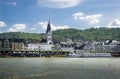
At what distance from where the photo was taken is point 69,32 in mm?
112625

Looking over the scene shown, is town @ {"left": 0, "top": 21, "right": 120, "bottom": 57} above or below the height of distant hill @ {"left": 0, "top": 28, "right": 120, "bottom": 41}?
below

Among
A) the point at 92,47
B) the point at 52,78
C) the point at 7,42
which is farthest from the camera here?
the point at 92,47

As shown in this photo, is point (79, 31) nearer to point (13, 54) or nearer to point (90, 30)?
point (90, 30)

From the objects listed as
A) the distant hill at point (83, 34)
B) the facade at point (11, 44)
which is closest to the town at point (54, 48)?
the facade at point (11, 44)

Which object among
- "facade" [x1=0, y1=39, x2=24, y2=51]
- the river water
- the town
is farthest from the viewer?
"facade" [x1=0, y1=39, x2=24, y2=51]

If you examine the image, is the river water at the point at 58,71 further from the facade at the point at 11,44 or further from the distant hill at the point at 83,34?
the distant hill at the point at 83,34

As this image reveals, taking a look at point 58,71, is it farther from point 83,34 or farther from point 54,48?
point 83,34

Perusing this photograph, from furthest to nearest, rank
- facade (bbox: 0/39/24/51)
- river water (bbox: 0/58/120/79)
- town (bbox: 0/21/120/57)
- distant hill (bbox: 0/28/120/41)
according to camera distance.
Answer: distant hill (bbox: 0/28/120/41) → facade (bbox: 0/39/24/51) → town (bbox: 0/21/120/57) → river water (bbox: 0/58/120/79)

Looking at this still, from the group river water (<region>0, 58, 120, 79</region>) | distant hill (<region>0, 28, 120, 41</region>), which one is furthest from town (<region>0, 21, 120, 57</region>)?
river water (<region>0, 58, 120, 79</region>)

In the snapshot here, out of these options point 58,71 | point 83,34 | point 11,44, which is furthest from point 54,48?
point 58,71

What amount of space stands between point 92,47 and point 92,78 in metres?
68.1

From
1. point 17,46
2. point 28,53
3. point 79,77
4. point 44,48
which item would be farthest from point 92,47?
point 79,77

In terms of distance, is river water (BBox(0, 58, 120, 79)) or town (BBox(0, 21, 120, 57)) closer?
river water (BBox(0, 58, 120, 79))

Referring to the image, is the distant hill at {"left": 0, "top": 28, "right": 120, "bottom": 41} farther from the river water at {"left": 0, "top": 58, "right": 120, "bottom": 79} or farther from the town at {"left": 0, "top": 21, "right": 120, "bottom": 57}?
the river water at {"left": 0, "top": 58, "right": 120, "bottom": 79}
